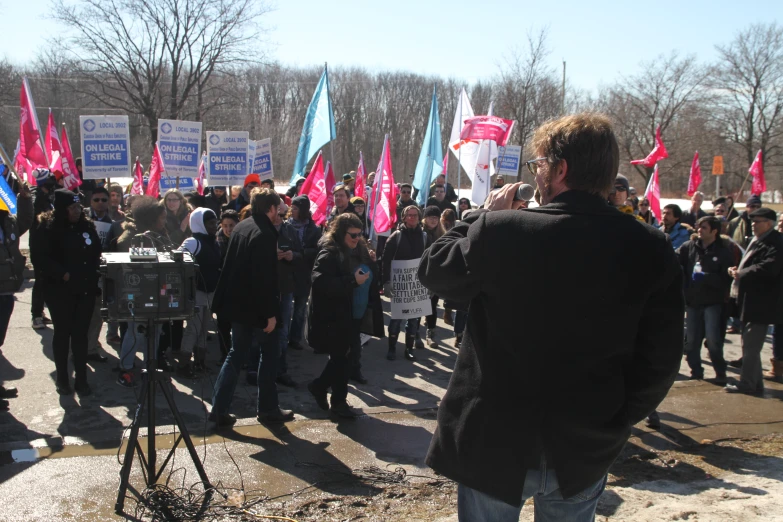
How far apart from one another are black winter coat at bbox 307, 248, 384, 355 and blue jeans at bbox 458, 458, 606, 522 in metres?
3.95

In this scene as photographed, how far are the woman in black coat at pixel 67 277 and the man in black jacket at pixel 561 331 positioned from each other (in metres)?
5.29

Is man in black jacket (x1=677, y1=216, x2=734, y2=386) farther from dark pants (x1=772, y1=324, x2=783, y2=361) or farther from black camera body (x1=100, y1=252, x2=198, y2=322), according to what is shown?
black camera body (x1=100, y1=252, x2=198, y2=322)

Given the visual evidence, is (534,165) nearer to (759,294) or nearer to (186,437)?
(186,437)

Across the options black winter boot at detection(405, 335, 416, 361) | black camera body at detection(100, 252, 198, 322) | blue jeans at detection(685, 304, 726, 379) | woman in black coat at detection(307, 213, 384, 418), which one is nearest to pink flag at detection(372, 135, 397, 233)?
black winter boot at detection(405, 335, 416, 361)

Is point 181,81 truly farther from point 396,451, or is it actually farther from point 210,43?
point 396,451

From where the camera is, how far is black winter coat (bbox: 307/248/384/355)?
20.1 ft

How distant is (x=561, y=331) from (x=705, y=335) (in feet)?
22.4

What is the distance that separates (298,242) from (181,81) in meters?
30.5

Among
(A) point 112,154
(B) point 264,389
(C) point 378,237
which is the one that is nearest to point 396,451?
(B) point 264,389

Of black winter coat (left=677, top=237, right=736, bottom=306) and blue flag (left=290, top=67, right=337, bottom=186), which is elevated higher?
blue flag (left=290, top=67, right=337, bottom=186)

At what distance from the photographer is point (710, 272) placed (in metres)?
7.80

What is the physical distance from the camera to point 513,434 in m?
2.04

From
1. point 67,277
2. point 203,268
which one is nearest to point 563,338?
point 67,277

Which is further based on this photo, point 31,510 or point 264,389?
point 264,389
